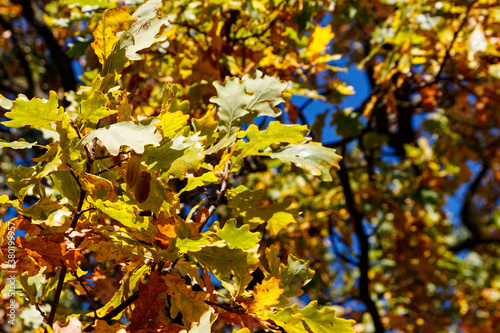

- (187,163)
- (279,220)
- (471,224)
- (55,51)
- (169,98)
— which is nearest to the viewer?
(187,163)

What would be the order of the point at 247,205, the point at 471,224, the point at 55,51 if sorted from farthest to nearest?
1. the point at 471,224
2. the point at 55,51
3. the point at 247,205

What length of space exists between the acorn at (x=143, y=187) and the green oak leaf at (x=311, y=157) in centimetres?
38

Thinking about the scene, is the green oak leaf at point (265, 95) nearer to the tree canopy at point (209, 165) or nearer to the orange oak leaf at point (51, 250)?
the tree canopy at point (209, 165)

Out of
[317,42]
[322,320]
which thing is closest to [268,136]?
[322,320]

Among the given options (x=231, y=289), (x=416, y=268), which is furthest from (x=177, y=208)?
(x=416, y=268)

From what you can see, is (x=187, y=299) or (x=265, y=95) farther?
(x=265, y=95)

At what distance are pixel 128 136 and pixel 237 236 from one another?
0.33 meters

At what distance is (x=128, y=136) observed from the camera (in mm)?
801

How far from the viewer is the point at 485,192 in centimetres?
634

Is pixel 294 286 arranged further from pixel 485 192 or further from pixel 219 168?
pixel 485 192

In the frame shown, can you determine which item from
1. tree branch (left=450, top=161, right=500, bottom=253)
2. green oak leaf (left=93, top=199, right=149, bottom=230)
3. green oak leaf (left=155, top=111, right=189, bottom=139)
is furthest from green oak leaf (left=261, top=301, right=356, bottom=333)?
tree branch (left=450, top=161, right=500, bottom=253)

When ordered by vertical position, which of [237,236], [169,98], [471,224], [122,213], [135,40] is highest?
[135,40]

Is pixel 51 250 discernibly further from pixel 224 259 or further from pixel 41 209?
pixel 224 259

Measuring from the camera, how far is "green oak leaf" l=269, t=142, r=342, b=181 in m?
1.13
